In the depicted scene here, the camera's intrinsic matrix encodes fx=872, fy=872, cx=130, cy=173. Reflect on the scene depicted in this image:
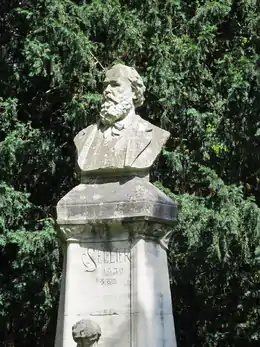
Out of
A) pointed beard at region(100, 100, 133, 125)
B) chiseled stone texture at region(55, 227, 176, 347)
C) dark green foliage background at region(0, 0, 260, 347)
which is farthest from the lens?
dark green foliage background at region(0, 0, 260, 347)

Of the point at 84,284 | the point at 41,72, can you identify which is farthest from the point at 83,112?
the point at 84,284

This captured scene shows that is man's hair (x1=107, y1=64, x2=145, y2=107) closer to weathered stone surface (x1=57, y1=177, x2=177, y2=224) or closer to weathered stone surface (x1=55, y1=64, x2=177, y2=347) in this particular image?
weathered stone surface (x1=55, y1=64, x2=177, y2=347)

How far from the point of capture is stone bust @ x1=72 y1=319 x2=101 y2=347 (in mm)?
7273

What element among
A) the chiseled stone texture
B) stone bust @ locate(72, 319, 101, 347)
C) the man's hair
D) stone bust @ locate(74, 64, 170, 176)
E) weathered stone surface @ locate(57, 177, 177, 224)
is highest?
the man's hair

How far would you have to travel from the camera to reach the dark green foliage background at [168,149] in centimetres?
1222

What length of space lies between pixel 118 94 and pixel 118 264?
5.29ft

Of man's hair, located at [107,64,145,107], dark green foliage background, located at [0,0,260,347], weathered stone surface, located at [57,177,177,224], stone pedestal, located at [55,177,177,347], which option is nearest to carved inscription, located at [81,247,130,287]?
stone pedestal, located at [55,177,177,347]

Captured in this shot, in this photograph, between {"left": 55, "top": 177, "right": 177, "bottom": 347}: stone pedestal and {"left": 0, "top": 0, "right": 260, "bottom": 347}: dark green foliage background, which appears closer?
{"left": 55, "top": 177, "right": 177, "bottom": 347}: stone pedestal

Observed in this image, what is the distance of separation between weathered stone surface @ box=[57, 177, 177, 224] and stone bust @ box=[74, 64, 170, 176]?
165mm

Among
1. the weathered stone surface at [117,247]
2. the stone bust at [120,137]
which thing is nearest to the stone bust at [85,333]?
the weathered stone surface at [117,247]

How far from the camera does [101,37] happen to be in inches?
526

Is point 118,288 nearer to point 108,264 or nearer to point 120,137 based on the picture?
point 108,264

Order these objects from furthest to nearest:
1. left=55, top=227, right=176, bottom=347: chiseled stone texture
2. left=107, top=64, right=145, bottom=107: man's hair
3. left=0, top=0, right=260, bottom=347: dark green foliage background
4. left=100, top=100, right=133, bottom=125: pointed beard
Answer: left=0, top=0, right=260, bottom=347: dark green foliage background < left=107, top=64, right=145, bottom=107: man's hair < left=100, top=100, right=133, bottom=125: pointed beard < left=55, top=227, right=176, bottom=347: chiseled stone texture

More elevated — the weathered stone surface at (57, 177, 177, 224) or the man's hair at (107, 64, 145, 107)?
the man's hair at (107, 64, 145, 107)
